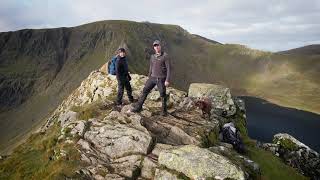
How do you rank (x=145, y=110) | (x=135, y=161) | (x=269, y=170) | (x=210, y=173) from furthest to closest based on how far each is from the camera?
(x=269, y=170), (x=145, y=110), (x=135, y=161), (x=210, y=173)

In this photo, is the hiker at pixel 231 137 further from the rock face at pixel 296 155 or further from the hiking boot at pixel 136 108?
the rock face at pixel 296 155

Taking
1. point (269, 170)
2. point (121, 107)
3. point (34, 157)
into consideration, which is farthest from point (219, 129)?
point (34, 157)

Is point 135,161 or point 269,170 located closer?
point 135,161

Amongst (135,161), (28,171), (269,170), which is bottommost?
(269,170)

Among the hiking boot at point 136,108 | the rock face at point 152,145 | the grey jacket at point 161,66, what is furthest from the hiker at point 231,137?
the grey jacket at point 161,66

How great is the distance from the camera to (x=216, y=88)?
4425 centimetres

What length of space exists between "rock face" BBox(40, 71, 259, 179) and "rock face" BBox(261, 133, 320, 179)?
42.2 feet

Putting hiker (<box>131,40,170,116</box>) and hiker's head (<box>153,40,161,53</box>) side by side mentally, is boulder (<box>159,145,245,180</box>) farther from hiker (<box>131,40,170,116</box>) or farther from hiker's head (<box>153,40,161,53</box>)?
hiker's head (<box>153,40,161,53</box>)

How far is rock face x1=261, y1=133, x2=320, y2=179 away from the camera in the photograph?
42.4 metres

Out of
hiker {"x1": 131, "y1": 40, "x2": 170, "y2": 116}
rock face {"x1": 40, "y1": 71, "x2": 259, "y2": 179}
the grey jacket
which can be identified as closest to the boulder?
rock face {"x1": 40, "y1": 71, "x2": 259, "y2": 179}

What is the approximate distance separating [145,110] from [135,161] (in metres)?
8.81

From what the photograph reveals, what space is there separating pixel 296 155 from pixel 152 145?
25.0 m

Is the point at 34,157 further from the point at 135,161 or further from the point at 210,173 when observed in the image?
the point at 210,173

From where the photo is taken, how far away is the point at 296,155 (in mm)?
43562
